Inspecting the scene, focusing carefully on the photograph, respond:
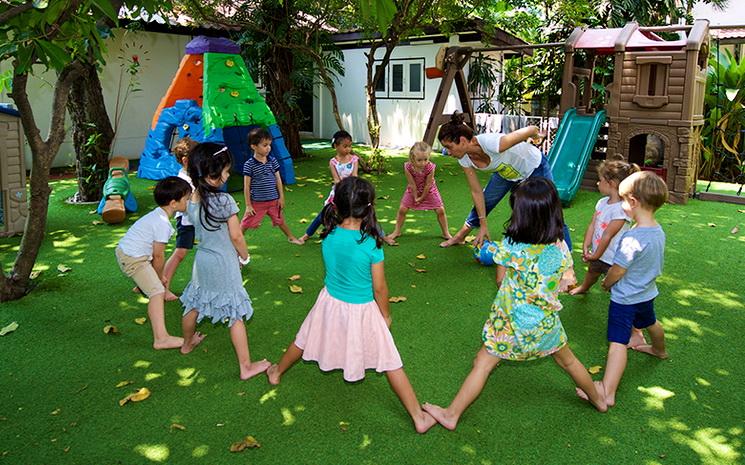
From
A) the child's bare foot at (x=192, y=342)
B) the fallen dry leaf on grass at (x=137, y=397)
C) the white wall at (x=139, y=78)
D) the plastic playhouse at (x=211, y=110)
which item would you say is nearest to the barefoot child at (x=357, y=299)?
the fallen dry leaf on grass at (x=137, y=397)

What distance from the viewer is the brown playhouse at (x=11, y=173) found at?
7.35 meters

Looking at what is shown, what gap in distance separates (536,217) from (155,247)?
267 cm

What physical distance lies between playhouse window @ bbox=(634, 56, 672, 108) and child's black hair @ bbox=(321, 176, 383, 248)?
25.8 feet

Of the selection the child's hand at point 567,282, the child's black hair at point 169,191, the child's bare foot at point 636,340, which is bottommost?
the child's bare foot at point 636,340

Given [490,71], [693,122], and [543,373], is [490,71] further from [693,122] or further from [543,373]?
[543,373]

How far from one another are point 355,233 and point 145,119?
12.8m

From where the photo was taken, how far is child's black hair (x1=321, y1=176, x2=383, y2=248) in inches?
126

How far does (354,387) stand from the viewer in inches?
151

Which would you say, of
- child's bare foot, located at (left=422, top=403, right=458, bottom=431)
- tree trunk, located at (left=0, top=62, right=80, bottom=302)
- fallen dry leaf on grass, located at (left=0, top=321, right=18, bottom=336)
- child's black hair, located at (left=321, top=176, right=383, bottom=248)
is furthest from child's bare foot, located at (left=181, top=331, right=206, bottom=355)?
tree trunk, located at (left=0, top=62, right=80, bottom=302)

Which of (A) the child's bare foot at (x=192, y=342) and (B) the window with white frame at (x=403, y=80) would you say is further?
(B) the window with white frame at (x=403, y=80)

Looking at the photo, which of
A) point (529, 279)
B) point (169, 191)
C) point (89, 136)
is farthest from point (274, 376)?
point (89, 136)

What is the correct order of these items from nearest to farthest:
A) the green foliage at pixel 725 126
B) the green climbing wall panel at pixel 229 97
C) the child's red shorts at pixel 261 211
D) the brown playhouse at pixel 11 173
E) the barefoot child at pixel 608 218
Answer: the barefoot child at pixel 608 218 → the child's red shorts at pixel 261 211 → the brown playhouse at pixel 11 173 → the green climbing wall panel at pixel 229 97 → the green foliage at pixel 725 126

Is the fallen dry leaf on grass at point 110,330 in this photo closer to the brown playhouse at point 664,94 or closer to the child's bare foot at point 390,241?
the child's bare foot at point 390,241

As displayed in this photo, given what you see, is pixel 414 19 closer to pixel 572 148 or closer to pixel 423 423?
pixel 572 148
